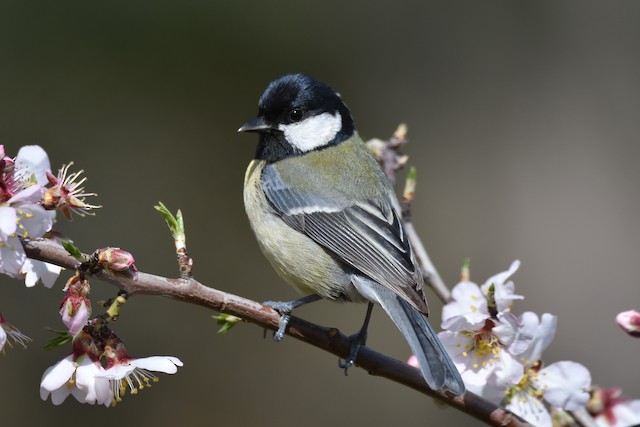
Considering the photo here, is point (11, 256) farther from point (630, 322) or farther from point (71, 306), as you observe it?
point (630, 322)

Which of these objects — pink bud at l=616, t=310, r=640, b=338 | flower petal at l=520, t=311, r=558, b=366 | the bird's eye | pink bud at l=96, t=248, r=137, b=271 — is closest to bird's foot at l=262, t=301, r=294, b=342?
pink bud at l=96, t=248, r=137, b=271

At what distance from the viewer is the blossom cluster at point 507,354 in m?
1.70

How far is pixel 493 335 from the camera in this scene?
1.73m

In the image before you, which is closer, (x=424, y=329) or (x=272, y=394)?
(x=424, y=329)

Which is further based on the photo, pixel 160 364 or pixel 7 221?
pixel 160 364

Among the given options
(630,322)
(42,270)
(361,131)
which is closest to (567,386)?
(630,322)

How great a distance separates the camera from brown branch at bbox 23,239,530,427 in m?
1.40

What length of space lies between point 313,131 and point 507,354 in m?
1.10

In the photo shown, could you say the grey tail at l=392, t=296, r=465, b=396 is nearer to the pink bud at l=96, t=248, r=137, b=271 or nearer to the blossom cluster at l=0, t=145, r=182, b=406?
the blossom cluster at l=0, t=145, r=182, b=406

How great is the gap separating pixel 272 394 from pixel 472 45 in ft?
8.43

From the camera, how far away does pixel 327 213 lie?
2.25m

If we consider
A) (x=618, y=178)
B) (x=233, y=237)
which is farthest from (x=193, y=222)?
(x=618, y=178)

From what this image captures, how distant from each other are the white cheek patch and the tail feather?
2.02 feet

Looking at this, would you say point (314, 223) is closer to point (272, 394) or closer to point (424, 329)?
point (424, 329)
